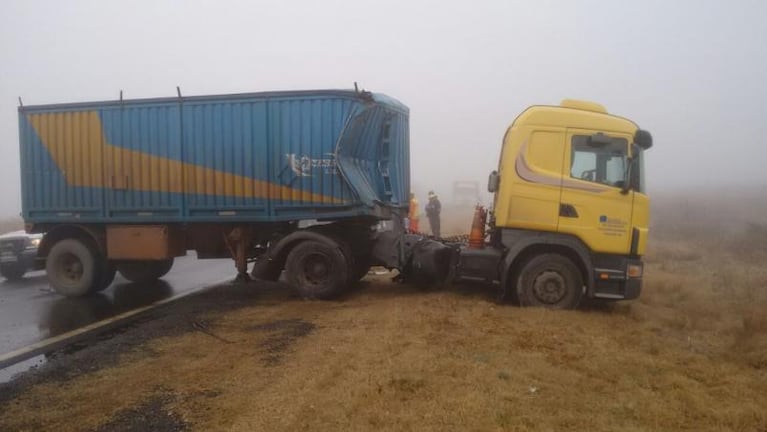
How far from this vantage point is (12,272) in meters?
13.5

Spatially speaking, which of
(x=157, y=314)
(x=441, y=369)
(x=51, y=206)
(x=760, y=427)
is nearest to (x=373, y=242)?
(x=157, y=314)

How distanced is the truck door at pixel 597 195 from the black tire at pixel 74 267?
24.3 feet

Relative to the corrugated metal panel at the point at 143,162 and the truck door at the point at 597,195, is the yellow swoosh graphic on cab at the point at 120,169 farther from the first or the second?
the truck door at the point at 597,195

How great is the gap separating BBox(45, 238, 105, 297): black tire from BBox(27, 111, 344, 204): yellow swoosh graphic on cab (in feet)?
3.54

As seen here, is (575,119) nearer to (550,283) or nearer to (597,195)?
(597,195)

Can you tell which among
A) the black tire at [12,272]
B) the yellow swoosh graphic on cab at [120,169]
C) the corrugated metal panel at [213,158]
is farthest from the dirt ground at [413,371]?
the black tire at [12,272]

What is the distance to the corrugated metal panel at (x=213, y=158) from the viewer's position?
29.6ft

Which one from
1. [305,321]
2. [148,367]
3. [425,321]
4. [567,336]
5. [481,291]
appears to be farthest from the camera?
[481,291]

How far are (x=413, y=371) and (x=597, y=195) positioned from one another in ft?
13.4

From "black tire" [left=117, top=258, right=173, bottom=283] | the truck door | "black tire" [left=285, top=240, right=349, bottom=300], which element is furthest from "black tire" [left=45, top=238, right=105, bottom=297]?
the truck door

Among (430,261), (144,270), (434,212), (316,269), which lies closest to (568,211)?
(430,261)

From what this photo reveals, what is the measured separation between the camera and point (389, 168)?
10031 millimetres

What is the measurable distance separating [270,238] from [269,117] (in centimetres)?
187

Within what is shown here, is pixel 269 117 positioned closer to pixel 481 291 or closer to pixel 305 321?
pixel 305 321
